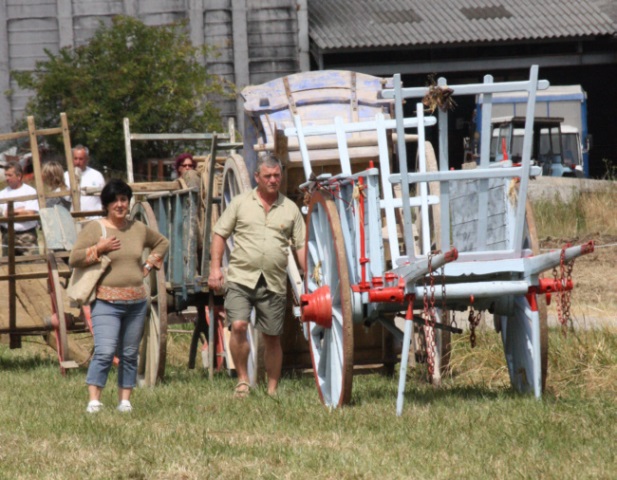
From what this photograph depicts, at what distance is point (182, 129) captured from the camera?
86.3ft

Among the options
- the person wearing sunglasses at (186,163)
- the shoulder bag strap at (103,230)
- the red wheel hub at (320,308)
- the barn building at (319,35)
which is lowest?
the red wheel hub at (320,308)

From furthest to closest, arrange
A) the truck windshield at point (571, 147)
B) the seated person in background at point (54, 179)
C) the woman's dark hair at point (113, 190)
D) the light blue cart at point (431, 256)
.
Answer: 1. the truck windshield at point (571, 147)
2. the seated person in background at point (54, 179)
3. the woman's dark hair at point (113, 190)
4. the light blue cart at point (431, 256)

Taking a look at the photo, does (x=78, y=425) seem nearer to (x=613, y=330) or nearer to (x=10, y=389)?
(x=10, y=389)

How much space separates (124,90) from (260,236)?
17.5 meters

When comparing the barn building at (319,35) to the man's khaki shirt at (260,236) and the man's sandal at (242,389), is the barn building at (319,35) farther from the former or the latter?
the man's sandal at (242,389)

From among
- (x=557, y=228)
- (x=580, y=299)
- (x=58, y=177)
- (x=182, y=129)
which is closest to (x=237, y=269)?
(x=58, y=177)

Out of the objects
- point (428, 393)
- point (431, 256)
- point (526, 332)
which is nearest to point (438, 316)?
point (428, 393)

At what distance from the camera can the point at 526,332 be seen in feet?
23.0

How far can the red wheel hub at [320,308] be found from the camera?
7.05m

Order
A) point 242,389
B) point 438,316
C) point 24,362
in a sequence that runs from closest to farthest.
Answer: point 438,316, point 242,389, point 24,362

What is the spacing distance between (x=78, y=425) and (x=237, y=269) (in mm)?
1897

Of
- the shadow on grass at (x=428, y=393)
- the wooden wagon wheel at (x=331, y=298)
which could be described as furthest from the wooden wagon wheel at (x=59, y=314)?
the wooden wagon wheel at (x=331, y=298)

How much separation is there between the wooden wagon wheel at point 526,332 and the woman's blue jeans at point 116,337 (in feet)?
7.57

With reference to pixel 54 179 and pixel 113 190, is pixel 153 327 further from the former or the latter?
pixel 54 179
